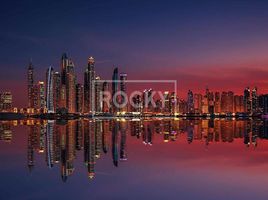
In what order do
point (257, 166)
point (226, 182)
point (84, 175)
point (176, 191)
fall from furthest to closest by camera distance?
point (257, 166)
point (84, 175)
point (226, 182)
point (176, 191)

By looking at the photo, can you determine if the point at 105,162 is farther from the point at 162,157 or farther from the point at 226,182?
the point at 226,182

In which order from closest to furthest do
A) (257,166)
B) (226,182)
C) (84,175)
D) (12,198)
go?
(12,198) → (226,182) → (84,175) → (257,166)

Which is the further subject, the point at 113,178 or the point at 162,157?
the point at 162,157

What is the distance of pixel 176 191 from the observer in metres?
13.5

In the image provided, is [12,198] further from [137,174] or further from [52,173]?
[137,174]

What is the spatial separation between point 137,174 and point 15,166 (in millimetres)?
6041

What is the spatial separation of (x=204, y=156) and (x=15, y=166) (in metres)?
9.94

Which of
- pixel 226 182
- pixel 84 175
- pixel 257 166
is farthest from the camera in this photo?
pixel 257 166

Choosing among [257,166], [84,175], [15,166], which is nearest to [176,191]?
[84,175]

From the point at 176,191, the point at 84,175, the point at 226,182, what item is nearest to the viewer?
the point at 176,191

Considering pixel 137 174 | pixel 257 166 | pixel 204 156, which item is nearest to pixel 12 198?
pixel 137 174

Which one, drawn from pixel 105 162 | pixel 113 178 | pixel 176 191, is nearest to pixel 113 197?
pixel 176 191

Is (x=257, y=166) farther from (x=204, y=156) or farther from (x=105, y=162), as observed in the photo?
(x=105, y=162)

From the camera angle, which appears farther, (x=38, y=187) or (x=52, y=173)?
(x=52, y=173)
